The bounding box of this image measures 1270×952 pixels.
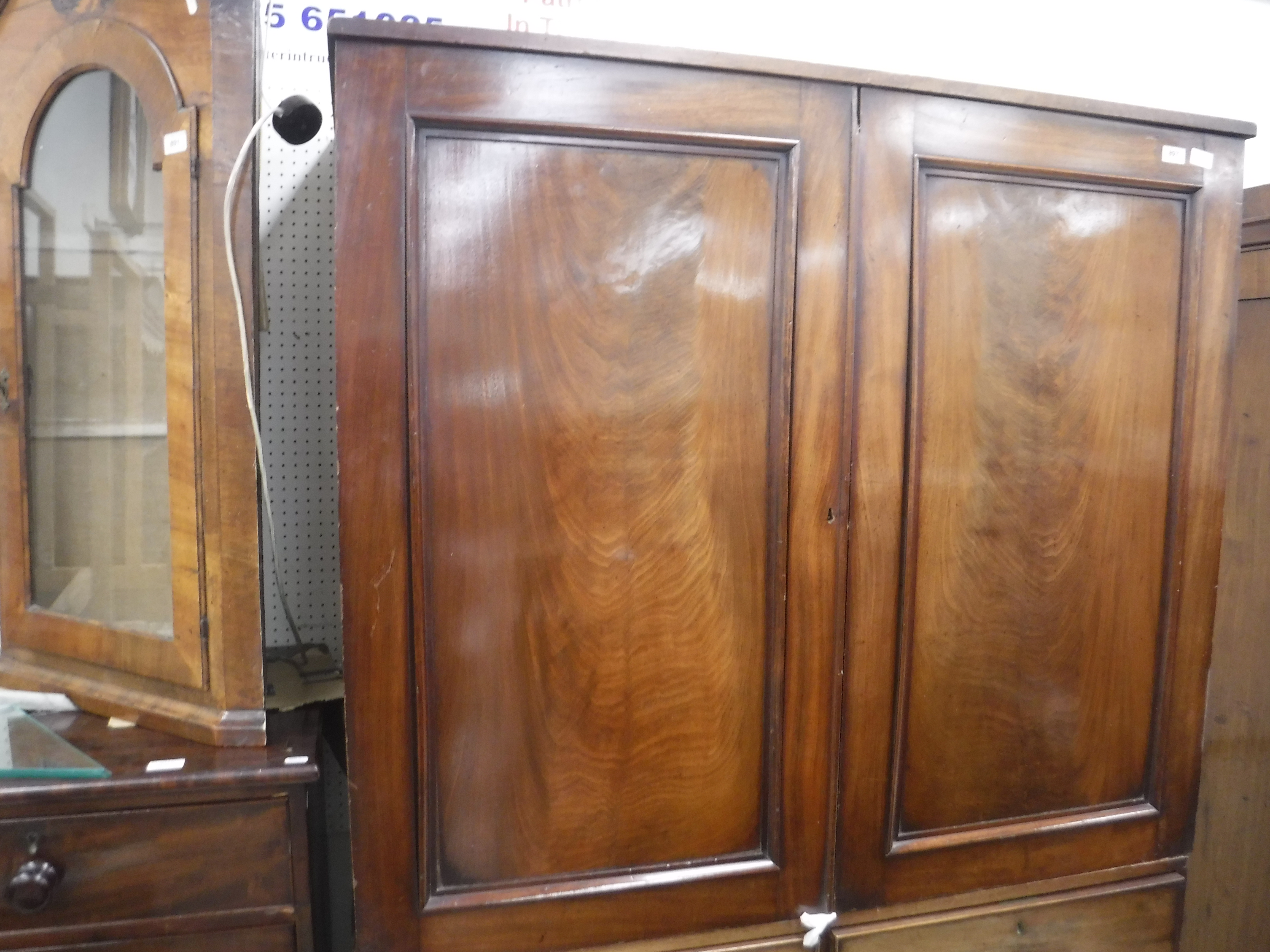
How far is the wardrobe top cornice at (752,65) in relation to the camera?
76 centimetres

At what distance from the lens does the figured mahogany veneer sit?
82 cm

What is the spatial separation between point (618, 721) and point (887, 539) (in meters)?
0.41

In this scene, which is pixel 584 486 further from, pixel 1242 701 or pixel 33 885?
pixel 1242 701

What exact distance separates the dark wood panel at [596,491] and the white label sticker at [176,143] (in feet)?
1.14

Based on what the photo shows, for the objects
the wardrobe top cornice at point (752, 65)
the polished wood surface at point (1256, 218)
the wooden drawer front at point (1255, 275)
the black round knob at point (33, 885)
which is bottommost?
the black round knob at point (33, 885)

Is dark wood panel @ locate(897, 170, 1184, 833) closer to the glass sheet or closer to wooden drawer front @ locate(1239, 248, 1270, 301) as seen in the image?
wooden drawer front @ locate(1239, 248, 1270, 301)

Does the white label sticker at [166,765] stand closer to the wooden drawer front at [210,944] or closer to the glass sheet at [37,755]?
the glass sheet at [37,755]

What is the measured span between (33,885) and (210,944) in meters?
0.20

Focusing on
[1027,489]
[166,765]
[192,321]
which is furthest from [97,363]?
[1027,489]

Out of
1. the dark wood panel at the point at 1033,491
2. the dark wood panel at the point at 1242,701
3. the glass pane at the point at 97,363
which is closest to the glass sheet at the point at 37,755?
the glass pane at the point at 97,363

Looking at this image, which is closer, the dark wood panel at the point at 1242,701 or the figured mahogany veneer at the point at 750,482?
the figured mahogany veneer at the point at 750,482

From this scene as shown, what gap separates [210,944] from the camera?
88 centimetres

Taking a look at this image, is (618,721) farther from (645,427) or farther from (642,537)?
(645,427)

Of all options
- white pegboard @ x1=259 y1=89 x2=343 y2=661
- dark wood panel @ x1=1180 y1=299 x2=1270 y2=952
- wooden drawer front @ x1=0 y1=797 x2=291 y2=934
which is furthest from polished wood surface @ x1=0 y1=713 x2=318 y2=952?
dark wood panel @ x1=1180 y1=299 x2=1270 y2=952
